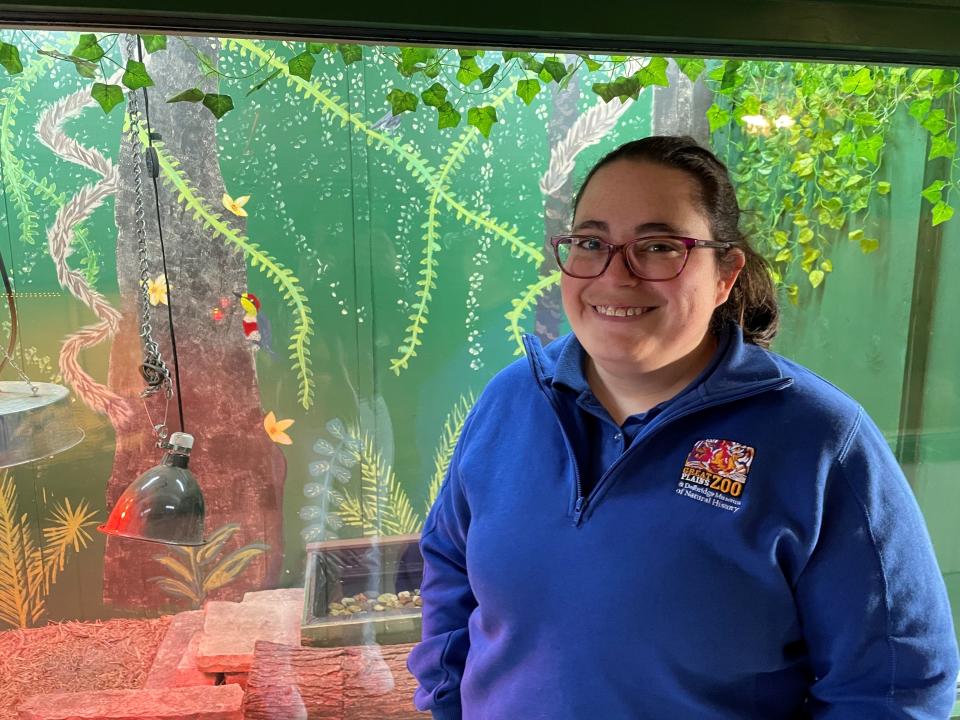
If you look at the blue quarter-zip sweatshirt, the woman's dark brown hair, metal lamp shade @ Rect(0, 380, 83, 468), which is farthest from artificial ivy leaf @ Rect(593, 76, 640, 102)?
metal lamp shade @ Rect(0, 380, 83, 468)

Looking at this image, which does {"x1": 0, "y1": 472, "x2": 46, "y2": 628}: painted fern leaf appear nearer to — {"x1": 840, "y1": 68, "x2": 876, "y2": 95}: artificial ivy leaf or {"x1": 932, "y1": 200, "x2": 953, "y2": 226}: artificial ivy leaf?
{"x1": 840, "y1": 68, "x2": 876, "y2": 95}: artificial ivy leaf

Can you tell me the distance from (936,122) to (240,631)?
104 inches

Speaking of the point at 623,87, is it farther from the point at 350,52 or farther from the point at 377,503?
the point at 377,503

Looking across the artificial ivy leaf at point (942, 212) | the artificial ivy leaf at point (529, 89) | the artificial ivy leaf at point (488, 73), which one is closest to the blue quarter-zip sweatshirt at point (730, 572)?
the artificial ivy leaf at point (488, 73)

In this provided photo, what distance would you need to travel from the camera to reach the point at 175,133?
234 cm

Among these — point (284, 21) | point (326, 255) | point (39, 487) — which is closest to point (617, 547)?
point (284, 21)

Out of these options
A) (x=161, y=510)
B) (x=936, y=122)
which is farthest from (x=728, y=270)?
(x=936, y=122)

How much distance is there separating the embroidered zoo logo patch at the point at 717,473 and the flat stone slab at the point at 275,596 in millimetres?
2008

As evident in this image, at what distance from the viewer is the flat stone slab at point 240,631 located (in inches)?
95.0

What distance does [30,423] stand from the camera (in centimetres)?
151

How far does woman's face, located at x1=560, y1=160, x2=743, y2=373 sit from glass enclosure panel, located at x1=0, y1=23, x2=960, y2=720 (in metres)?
1.28

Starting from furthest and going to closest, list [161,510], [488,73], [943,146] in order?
[943,146], [488,73], [161,510]

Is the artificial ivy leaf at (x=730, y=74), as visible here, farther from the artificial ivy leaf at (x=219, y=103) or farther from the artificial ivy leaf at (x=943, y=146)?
the artificial ivy leaf at (x=219, y=103)

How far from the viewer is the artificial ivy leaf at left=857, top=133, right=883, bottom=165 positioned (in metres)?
2.36
